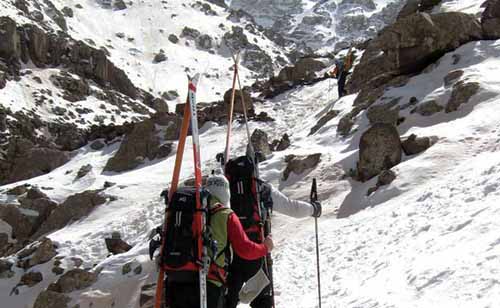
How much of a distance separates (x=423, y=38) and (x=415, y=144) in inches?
301

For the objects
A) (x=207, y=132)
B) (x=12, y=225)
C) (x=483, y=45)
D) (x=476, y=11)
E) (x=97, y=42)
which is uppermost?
(x=97, y=42)

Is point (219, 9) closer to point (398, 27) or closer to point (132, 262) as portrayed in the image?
point (398, 27)

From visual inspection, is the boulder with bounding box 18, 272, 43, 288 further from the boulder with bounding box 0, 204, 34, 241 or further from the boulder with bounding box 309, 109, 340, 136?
the boulder with bounding box 309, 109, 340, 136

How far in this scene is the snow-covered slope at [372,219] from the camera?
6246 millimetres

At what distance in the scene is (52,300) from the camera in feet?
44.2

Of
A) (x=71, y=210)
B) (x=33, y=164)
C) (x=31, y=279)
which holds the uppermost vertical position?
(x=33, y=164)

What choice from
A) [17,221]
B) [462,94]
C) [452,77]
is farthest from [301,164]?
[17,221]

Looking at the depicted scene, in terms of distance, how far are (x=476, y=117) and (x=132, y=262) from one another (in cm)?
1011

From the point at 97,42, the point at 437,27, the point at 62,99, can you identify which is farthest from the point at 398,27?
the point at 97,42

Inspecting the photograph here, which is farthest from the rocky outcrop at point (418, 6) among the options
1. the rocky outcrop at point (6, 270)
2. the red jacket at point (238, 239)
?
the red jacket at point (238, 239)

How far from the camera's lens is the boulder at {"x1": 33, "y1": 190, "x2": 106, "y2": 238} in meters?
19.9

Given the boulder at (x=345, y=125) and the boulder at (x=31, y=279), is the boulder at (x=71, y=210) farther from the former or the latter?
the boulder at (x=345, y=125)

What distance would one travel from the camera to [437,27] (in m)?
19.4

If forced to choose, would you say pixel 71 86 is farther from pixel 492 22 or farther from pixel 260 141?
pixel 492 22
